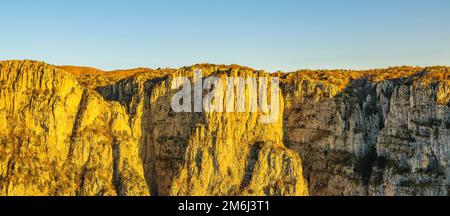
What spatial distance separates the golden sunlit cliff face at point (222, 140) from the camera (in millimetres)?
72000

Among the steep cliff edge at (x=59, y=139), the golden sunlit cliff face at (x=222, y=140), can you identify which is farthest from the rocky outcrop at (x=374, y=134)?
the steep cliff edge at (x=59, y=139)

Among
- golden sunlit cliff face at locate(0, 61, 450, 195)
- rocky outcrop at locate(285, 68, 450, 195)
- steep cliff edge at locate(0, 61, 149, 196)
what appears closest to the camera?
steep cliff edge at locate(0, 61, 149, 196)

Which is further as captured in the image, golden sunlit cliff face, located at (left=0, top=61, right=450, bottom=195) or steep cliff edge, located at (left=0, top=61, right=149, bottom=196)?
golden sunlit cliff face, located at (left=0, top=61, right=450, bottom=195)

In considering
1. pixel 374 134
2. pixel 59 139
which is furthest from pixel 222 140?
pixel 59 139

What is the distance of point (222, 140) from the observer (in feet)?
251

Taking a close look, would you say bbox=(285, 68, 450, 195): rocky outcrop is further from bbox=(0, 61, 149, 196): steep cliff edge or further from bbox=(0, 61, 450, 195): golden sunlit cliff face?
bbox=(0, 61, 149, 196): steep cliff edge

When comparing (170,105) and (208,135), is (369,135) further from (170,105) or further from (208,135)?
(170,105)

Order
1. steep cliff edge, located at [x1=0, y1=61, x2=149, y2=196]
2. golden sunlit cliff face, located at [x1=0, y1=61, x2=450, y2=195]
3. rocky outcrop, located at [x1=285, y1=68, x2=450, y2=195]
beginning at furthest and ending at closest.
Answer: golden sunlit cliff face, located at [x1=0, y1=61, x2=450, y2=195] < rocky outcrop, located at [x1=285, y1=68, x2=450, y2=195] < steep cliff edge, located at [x1=0, y1=61, x2=149, y2=196]

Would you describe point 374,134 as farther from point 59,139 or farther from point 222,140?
point 59,139

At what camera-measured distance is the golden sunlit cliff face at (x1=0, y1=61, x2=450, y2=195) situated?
7200cm

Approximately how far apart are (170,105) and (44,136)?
16571 millimetres

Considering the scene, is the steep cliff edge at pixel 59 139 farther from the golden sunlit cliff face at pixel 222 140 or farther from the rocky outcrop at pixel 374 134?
the rocky outcrop at pixel 374 134

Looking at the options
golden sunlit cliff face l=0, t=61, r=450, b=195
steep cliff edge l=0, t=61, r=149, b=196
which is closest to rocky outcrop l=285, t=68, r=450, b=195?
golden sunlit cliff face l=0, t=61, r=450, b=195
